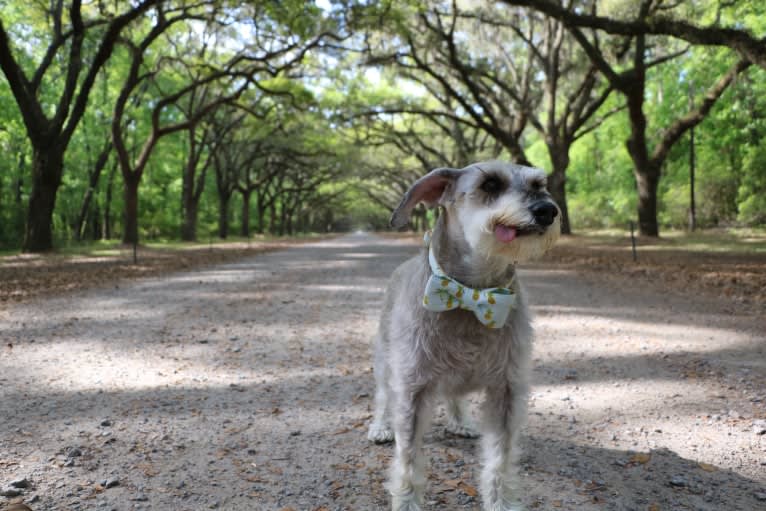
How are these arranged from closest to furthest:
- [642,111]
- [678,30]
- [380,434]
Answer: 1. [380,434]
2. [678,30]
3. [642,111]

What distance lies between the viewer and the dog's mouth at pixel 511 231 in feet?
7.41

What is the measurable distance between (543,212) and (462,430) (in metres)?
1.88

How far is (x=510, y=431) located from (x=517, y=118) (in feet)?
80.4

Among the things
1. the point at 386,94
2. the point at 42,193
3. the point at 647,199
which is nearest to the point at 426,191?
the point at 42,193

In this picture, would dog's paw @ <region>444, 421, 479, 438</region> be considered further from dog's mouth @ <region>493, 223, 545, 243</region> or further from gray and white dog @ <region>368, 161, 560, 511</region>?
dog's mouth @ <region>493, 223, 545, 243</region>

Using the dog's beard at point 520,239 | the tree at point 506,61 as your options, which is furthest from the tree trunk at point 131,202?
the dog's beard at point 520,239

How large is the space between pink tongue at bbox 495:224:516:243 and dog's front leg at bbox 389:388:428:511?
2.84ft

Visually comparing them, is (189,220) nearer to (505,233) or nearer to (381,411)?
(381,411)

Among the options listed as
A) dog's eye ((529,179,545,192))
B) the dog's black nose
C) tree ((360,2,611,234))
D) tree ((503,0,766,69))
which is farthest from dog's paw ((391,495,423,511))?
tree ((360,2,611,234))

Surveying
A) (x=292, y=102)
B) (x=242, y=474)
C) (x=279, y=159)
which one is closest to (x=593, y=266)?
(x=242, y=474)

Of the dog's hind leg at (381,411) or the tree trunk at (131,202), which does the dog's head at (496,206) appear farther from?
the tree trunk at (131,202)

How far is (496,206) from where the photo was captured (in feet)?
7.72

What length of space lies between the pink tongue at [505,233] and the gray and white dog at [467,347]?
101 millimetres

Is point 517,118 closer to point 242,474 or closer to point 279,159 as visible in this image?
point 242,474
